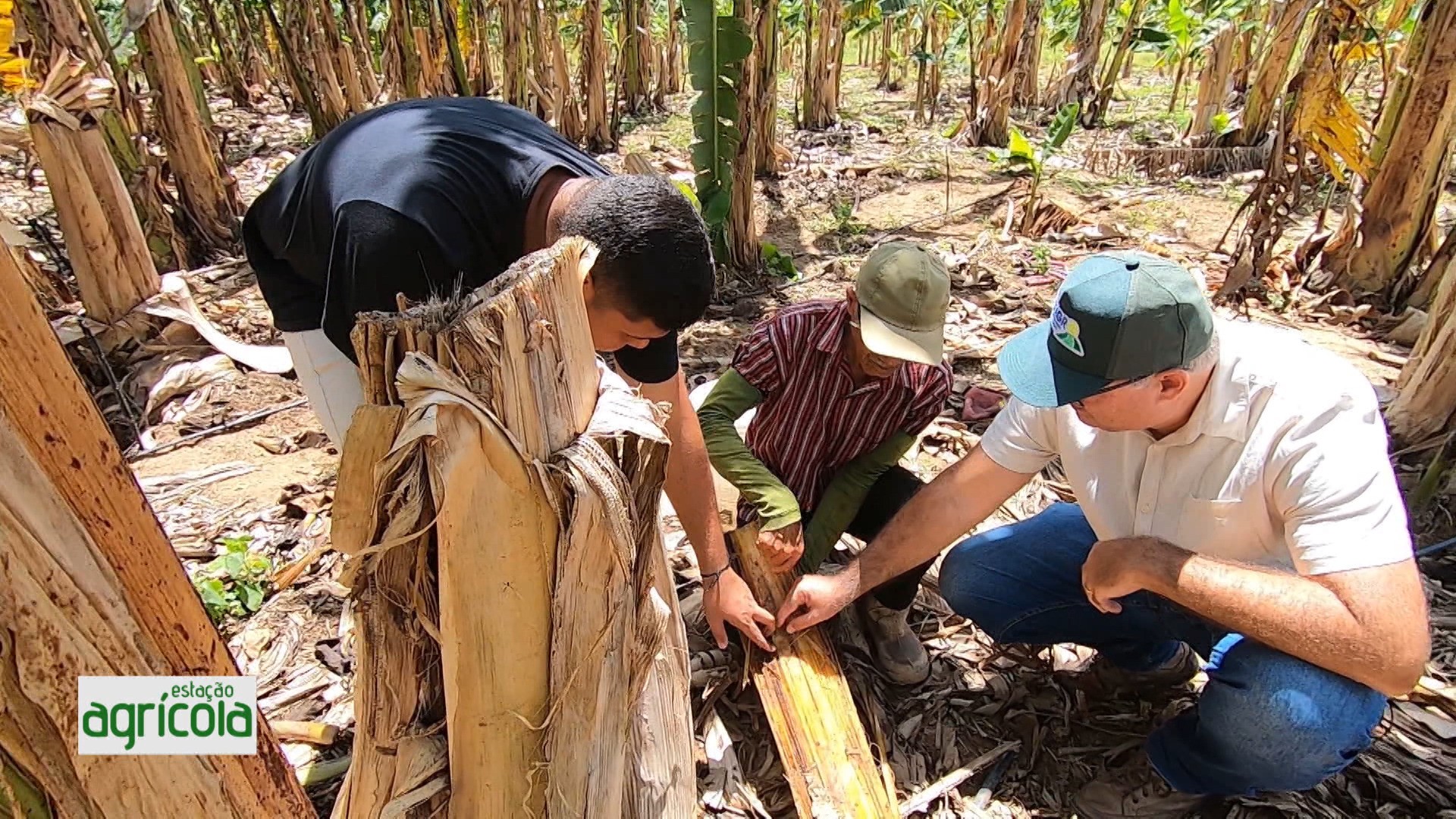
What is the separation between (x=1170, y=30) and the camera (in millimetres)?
8070

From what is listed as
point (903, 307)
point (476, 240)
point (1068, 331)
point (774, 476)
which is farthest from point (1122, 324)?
point (476, 240)

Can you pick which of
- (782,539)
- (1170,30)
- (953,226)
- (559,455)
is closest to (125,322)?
(782,539)

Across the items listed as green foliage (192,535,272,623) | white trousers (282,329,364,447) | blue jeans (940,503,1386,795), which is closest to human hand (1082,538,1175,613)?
blue jeans (940,503,1386,795)

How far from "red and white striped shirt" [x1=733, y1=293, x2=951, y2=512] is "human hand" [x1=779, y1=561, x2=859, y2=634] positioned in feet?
1.50

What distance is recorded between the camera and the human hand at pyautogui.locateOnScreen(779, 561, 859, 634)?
210 centimetres

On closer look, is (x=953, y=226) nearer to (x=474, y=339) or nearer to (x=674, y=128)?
(x=674, y=128)

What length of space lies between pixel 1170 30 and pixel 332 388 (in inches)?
350

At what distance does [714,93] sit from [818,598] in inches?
125

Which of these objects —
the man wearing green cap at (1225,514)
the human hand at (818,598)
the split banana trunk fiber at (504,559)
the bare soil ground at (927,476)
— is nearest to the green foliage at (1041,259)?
the bare soil ground at (927,476)

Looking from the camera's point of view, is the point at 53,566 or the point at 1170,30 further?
the point at 1170,30

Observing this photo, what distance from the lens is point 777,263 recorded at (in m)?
5.43

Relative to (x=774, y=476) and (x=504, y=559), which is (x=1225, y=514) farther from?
(x=504, y=559)

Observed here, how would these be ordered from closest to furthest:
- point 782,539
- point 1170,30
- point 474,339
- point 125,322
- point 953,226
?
point 474,339, point 782,539, point 125,322, point 953,226, point 1170,30

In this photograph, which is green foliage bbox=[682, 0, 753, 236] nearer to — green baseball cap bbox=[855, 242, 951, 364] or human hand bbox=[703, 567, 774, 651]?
green baseball cap bbox=[855, 242, 951, 364]
